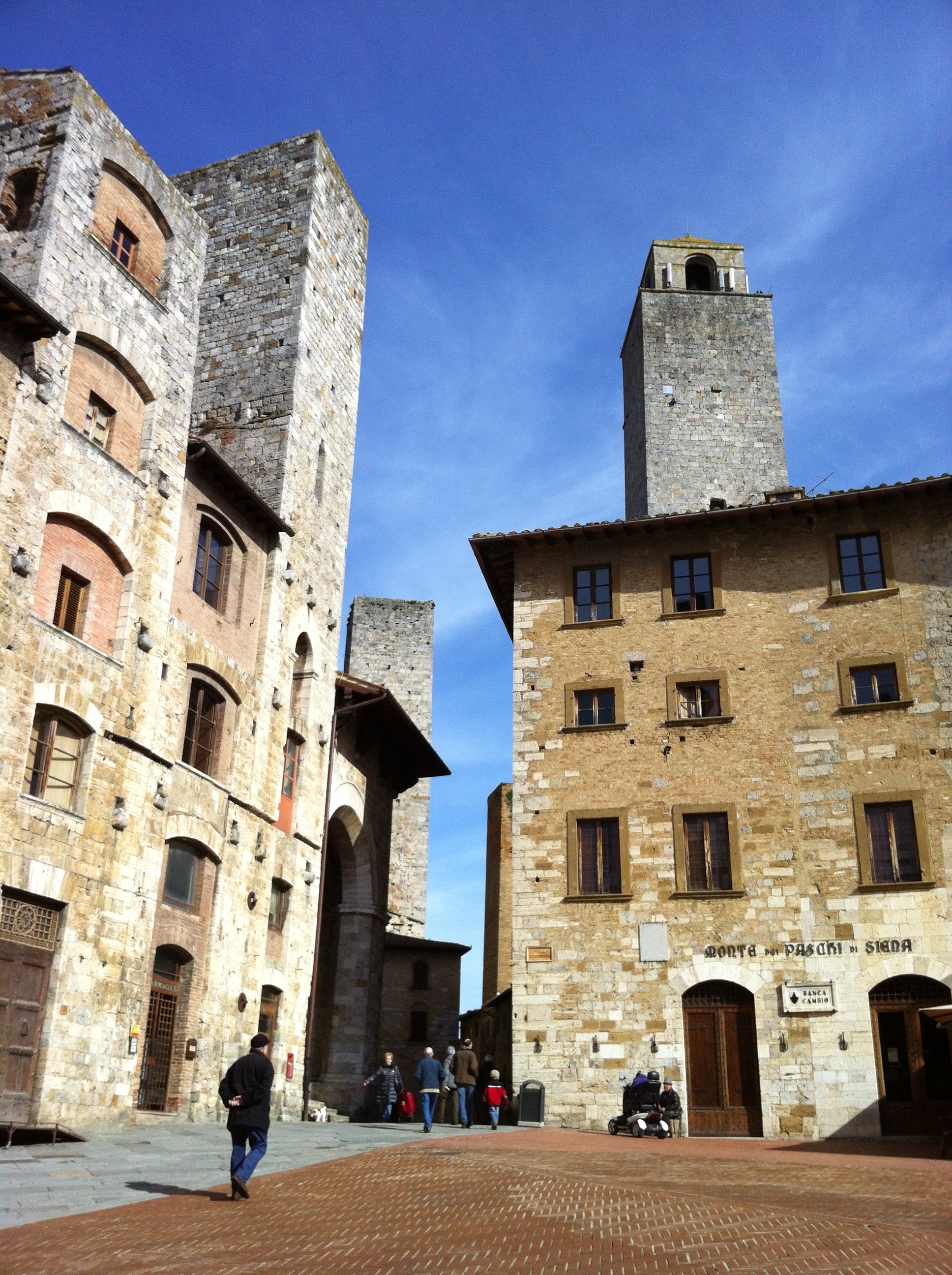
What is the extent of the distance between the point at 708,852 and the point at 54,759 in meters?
11.7

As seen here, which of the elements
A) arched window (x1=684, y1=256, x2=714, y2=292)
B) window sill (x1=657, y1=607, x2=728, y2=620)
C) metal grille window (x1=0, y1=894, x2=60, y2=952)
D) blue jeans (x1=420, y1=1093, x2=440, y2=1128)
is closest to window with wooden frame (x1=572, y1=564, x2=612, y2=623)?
window sill (x1=657, y1=607, x2=728, y2=620)

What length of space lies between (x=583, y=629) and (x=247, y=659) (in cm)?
680

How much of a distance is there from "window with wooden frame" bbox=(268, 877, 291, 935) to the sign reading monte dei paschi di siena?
4493mm

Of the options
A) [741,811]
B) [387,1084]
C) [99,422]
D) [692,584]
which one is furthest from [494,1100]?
[99,422]

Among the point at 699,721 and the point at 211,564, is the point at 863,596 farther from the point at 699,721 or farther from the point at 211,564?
the point at 211,564

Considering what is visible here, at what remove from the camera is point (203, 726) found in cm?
1981

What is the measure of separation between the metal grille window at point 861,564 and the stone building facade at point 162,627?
10.1 metres

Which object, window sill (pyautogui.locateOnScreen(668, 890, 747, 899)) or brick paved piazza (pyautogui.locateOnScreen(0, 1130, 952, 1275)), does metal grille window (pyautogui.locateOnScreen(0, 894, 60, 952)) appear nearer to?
brick paved piazza (pyautogui.locateOnScreen(0, 1130, 952, 1275))

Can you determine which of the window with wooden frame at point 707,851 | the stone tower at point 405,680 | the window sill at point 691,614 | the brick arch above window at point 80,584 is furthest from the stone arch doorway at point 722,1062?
the stone tower at point 405,680

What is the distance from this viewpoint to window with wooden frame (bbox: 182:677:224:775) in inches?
759

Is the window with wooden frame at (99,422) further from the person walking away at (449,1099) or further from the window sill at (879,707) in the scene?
the window sill at (879,707)

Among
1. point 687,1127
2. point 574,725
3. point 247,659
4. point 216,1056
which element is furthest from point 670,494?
point 216,1056

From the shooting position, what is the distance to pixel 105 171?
1898 centimetres

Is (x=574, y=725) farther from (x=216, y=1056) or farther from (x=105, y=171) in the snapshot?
(x=105, y=171)
